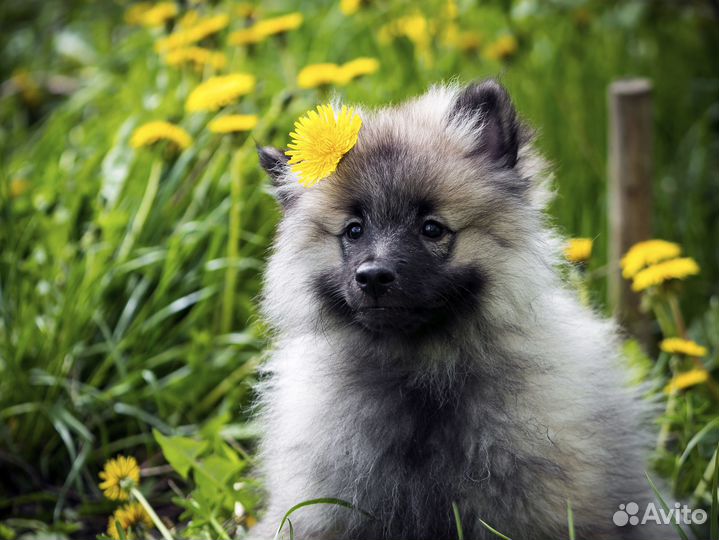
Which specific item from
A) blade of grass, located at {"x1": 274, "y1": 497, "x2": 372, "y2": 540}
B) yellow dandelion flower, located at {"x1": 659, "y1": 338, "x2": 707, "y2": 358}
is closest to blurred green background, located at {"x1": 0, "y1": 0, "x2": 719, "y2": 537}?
yellow dandelion flower, located at {"x1": 659, "y1": 338, "x2": 707, "y2": 358}

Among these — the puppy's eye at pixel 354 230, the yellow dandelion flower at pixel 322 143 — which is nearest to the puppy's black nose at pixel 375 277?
the puppy's eye at pixel 354 230

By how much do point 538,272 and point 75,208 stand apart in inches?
108

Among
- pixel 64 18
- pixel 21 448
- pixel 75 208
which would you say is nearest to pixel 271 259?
pixel 21 448

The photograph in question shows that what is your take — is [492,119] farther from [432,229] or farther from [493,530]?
[493,530]

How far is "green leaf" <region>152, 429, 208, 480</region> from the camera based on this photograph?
328 centimetres

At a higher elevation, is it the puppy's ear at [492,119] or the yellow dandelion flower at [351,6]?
the yellow dandelion flower at [351,6]

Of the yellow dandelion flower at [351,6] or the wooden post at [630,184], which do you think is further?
the yellow dandelion flower at [351,6]

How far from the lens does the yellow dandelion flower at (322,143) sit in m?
2.74

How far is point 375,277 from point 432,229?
0.26 metres

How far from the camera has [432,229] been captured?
2736 mm

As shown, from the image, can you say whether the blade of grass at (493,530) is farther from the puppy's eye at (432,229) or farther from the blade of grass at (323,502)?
the puppy's eye at (432,229)

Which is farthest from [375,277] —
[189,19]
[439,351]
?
[189,19]
